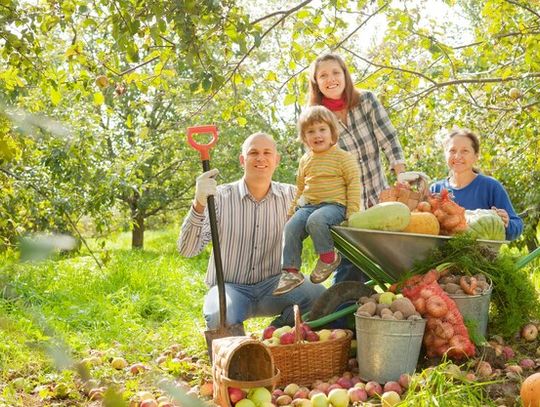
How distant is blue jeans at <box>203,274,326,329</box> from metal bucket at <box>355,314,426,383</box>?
2.27ft

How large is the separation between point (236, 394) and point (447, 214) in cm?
134

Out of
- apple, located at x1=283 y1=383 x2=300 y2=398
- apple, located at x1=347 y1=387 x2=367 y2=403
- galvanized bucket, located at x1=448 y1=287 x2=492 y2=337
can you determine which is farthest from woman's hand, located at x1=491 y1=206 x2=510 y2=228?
apple, located at x1=283 y1=383 x2=300 y2=398

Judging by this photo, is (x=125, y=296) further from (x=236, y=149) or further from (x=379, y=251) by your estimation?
(x=236, y=149)

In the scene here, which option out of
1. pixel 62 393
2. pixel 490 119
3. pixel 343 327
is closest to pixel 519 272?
pixel 343 327

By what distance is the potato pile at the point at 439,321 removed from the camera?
3.02 metres

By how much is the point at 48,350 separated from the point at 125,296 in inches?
216

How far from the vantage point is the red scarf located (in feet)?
12.2

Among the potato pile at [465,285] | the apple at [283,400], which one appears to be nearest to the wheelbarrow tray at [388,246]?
the potato pile at [465,285]

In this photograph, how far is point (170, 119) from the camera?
11820mm

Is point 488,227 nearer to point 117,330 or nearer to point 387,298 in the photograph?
point 387,298

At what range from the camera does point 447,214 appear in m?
3.29

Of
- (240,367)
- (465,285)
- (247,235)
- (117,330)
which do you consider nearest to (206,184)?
(247,235)

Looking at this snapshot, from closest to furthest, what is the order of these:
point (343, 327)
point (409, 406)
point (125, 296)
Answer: point (409, 406)
point (343, 327)
point (125, 296)

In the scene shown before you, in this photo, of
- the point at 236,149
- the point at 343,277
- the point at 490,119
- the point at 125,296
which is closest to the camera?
the point at 343,277
